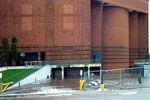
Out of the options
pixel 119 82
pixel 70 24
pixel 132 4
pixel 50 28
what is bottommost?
pixel 119 82

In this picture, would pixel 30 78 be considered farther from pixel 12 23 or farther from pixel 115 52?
pixel 115 52

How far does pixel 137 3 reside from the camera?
182 ft

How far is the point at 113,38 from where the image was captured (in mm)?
49500

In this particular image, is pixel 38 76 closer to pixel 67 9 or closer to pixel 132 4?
pixel 67 9

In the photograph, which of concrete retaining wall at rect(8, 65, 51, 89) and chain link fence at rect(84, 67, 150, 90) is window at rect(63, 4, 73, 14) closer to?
concrete retaining wall at rect(8, 65, 51, 89)

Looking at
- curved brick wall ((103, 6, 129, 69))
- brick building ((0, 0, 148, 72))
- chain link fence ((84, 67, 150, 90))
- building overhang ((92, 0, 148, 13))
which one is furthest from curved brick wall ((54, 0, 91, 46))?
chain link fence ((84, 67, 150, 90))

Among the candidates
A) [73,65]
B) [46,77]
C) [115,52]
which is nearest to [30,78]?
[46,77]

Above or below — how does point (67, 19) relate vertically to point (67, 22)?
above

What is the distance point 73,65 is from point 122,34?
53.9 feet

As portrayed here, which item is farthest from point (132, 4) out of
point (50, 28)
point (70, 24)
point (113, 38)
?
point (50, 28)

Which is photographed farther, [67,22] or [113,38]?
[113,38]

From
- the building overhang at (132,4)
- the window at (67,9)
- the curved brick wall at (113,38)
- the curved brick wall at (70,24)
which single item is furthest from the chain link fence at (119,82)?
the building overhang at (132,4)

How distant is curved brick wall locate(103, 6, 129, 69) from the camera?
49.3m

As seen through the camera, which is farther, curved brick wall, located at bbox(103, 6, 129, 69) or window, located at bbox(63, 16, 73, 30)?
curved brick wall, located at bbox(103, 6, 129, 69)
